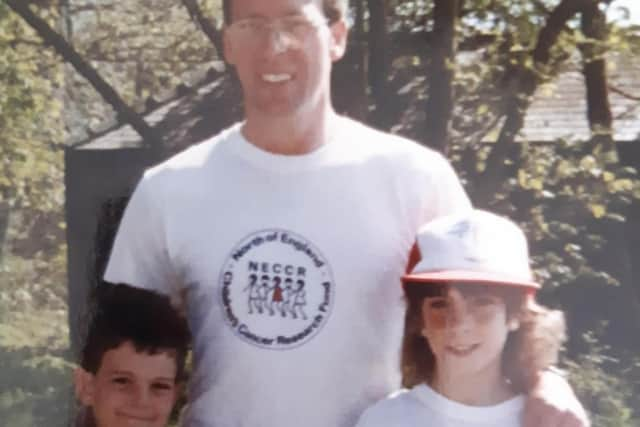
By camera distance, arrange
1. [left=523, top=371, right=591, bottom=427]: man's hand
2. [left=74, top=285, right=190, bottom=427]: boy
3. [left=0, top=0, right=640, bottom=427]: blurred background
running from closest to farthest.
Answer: [left=523, top=371, right=591, bottom=427]: man's hand → [left=74, top=285, right=190, bottom=427]: boy → [left=0, top=0, right=640, bottom=427]: blurred background

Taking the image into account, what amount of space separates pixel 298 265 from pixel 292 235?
1.2 inches

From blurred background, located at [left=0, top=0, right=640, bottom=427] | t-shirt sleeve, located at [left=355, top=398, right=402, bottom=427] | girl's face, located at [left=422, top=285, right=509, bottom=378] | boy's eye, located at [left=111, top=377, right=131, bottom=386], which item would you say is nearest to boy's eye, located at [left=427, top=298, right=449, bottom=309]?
girl's face, located at [left=422, top=285, right=509, bottom=378]

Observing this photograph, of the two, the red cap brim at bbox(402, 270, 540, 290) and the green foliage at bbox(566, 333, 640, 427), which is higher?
the red cap brim at bbox(402, 270, 540, 290)

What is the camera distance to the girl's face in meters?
0.91

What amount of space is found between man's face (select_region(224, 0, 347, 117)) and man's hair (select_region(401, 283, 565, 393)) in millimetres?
221

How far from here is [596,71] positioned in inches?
47.1

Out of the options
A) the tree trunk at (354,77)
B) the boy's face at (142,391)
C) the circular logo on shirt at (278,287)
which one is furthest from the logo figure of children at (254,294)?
the tree trunk at (354,77)

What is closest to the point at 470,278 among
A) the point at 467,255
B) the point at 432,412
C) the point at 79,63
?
the point at 467,255

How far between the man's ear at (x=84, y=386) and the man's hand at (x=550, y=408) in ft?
1.49

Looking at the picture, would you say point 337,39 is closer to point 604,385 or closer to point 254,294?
point 254,294

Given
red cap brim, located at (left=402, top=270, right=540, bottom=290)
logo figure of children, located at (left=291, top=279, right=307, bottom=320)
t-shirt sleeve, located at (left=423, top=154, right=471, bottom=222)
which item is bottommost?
logo figure of children, located at (left=291, top=279, right=307, bottom=320)

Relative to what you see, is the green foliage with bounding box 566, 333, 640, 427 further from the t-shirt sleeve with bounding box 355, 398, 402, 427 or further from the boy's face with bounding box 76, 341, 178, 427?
the boy's face with bounding box 76, 341, 178, 427

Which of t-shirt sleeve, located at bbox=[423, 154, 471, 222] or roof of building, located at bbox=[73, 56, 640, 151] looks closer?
t-shirt sleeve, located at bbox=[423, 154, 471, 222]

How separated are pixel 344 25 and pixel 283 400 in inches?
15.2
